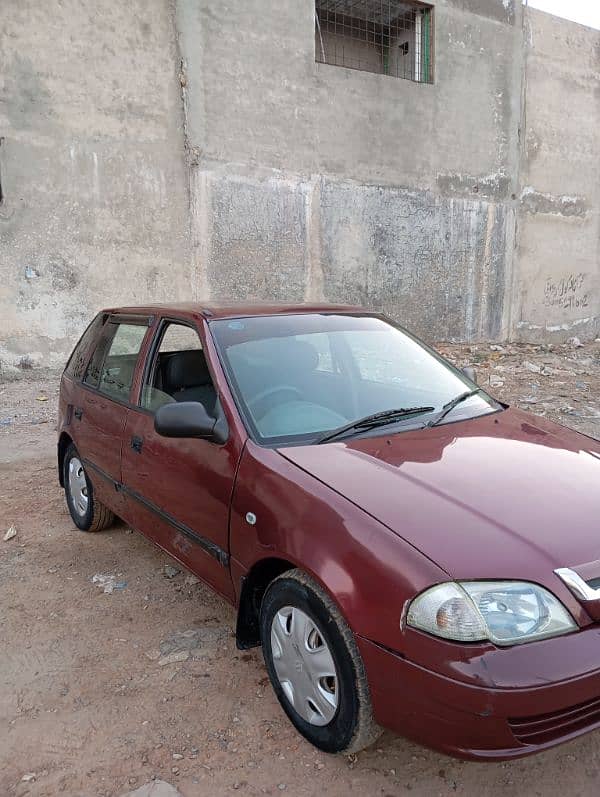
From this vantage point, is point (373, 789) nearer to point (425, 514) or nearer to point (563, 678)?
point (563, 678)

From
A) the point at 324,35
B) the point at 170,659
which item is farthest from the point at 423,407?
the point at 324,35

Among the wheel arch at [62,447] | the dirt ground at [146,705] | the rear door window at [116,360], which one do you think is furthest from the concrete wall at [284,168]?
the dirt ground at [146,705]

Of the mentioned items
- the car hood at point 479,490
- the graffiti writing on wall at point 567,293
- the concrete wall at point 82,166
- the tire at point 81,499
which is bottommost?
the tire at point 81,499

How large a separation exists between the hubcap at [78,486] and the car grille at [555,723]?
321 centimetres

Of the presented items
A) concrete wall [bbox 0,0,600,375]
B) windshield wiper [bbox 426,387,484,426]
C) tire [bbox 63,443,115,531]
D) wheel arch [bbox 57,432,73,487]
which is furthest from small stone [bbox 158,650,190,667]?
concrete wall [bbox 0,0,600,375]

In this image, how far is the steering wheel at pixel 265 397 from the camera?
2.81 meters

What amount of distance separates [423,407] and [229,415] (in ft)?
3.09

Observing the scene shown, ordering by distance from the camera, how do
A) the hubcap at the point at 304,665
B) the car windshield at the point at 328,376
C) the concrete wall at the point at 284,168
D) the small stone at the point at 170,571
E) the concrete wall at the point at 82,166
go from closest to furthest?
the hubcap at the point at 304,665
the car windshield at the point at 328,376
the small stone at the point at 170,571
the concrete wall at the point at 82,166
the concrete wall at the point at 284,168

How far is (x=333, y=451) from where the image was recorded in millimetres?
2588

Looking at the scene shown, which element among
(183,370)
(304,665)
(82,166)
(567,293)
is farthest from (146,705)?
(567,293)

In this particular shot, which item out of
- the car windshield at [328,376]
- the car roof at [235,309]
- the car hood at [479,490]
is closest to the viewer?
the car hood at [479,490]

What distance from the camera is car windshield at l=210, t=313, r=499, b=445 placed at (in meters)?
2.84

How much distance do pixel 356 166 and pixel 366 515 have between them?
395 inches

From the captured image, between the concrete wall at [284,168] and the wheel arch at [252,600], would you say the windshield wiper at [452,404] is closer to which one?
the wheel arch at [252,600]
